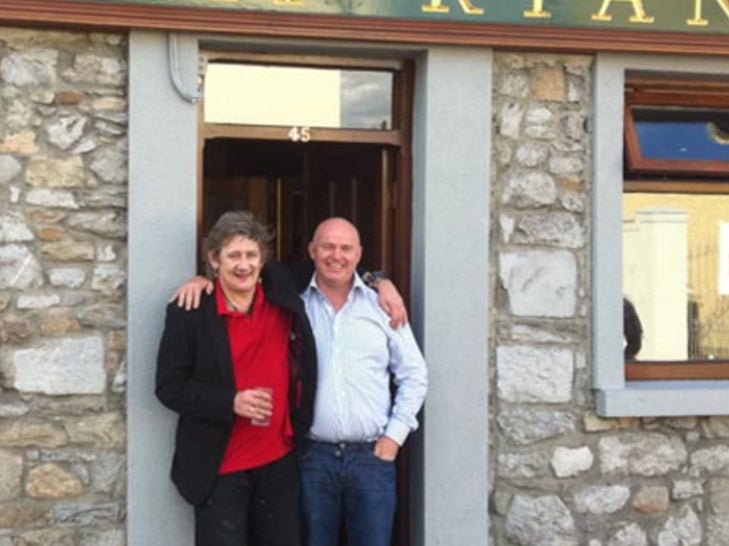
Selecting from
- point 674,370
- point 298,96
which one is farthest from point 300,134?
point 674,370

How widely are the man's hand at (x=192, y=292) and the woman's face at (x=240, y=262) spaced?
0.40 feet

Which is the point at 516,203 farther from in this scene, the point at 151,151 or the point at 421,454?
the point at 151,151

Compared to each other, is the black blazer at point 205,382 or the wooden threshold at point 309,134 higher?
the wooden threshold at point 309,134

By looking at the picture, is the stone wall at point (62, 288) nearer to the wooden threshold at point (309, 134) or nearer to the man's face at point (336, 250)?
the wooden threshold at point (309, 134)

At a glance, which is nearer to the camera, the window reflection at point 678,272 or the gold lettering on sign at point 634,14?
the gold lettering on sign at point 634,14

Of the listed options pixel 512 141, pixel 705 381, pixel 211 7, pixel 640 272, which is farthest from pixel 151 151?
pixel 705 381

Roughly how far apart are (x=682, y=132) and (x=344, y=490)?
2462 mm

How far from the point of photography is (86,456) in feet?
16.7

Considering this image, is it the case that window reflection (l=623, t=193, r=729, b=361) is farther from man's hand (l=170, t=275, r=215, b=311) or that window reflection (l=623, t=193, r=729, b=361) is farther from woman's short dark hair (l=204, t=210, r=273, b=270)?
man's hand (l=170, t=275, r=215, b=311)

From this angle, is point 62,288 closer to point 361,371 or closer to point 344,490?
point 361,371

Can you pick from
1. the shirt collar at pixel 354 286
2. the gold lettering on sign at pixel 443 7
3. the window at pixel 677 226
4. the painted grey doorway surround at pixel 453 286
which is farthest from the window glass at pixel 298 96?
the window at pixel 677 226

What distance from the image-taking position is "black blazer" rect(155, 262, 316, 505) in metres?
4.73

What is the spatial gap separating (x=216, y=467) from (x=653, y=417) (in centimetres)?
206

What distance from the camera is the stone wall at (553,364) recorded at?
5508 mm
